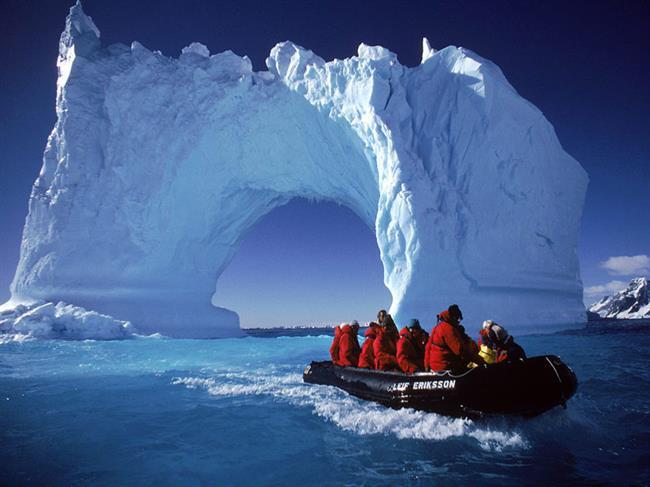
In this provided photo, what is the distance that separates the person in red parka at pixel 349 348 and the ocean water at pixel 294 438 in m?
0.44

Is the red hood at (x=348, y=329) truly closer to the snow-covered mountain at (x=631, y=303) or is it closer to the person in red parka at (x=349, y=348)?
the person in red parka at (x=349, y=348)

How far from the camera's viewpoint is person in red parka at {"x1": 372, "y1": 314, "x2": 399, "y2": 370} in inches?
204

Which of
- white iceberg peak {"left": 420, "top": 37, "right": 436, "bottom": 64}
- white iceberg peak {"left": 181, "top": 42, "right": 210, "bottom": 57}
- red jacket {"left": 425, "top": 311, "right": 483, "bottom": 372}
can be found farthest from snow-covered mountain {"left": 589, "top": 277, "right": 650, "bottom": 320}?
red jacket {"left": 425, "top": 311, "right": 483, "bottom": 372}

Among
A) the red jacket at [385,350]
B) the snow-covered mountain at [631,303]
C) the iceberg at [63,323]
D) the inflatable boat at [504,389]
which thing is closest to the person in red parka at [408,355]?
the red jacket at [385,350]

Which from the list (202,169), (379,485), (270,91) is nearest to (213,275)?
(202,169)

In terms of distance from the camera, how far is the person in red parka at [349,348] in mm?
6008

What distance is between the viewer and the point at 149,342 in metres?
14.3

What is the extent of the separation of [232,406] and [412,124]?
1167 cm

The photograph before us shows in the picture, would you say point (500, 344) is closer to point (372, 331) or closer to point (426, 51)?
point (372, 331)

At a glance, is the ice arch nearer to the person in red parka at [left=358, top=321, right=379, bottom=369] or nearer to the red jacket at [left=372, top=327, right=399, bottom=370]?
the person in red parka at [left=358, top=321, right=379, bottom=369]

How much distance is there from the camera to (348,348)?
19.9 feet

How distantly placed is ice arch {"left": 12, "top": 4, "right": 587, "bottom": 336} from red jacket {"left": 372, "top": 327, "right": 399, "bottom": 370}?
717 centimetres

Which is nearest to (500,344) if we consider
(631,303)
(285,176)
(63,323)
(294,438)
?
(294,438)

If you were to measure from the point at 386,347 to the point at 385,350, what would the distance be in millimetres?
40
